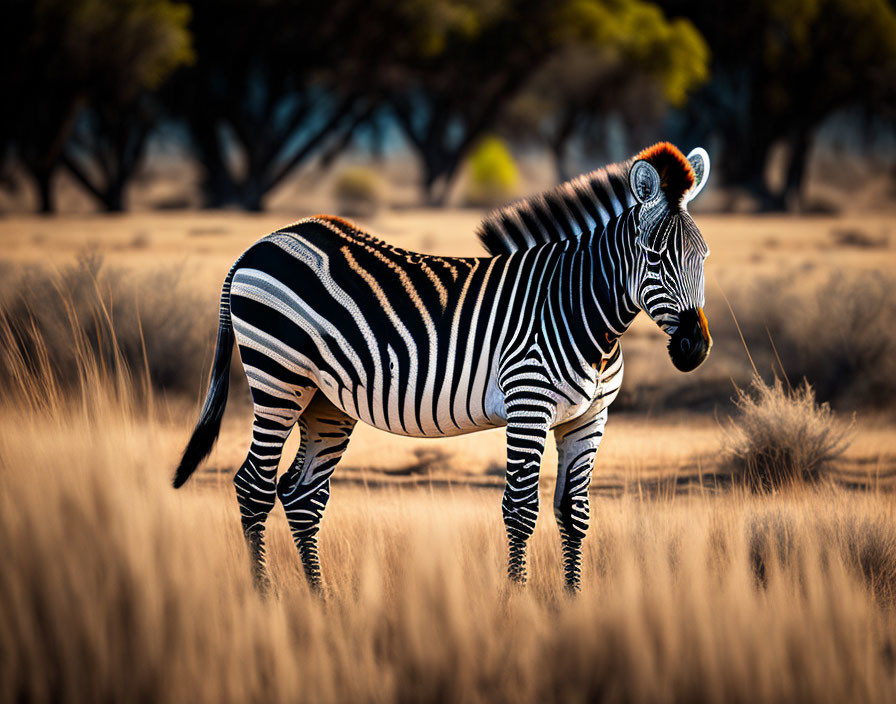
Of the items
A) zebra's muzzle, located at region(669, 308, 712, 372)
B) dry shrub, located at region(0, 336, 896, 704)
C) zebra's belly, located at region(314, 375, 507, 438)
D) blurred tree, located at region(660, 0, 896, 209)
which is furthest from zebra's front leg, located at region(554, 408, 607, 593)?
blurred tree, located at region(660, 0, 896, 209)

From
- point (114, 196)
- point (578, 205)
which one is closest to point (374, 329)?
point (578, 205)

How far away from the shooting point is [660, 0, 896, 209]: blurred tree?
→ 106 feet

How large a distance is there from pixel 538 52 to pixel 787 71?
31.3 feet

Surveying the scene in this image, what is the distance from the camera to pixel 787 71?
34.6 meters

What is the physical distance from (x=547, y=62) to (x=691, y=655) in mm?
33112

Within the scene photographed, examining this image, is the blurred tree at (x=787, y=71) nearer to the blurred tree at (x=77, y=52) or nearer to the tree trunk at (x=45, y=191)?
the blurred tree at (x=77, y=52)

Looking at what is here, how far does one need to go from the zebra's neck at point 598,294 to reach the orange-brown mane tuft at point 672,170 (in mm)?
178

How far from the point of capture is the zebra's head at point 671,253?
374 cm

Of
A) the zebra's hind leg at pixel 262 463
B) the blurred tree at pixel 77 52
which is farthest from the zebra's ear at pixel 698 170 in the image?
the blurred tree at pixel 77 52

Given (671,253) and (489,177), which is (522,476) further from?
(489,177)

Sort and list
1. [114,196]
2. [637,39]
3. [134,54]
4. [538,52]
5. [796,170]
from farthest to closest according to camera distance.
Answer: [796,170] → [538,52] → [637,39] → [114,196] → [134,54]

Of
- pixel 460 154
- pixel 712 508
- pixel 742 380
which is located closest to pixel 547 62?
pixel 460 154

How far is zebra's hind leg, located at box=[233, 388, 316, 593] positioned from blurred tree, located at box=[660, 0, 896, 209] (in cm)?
3213

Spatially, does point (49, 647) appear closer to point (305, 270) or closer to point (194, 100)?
point (305, 270)
